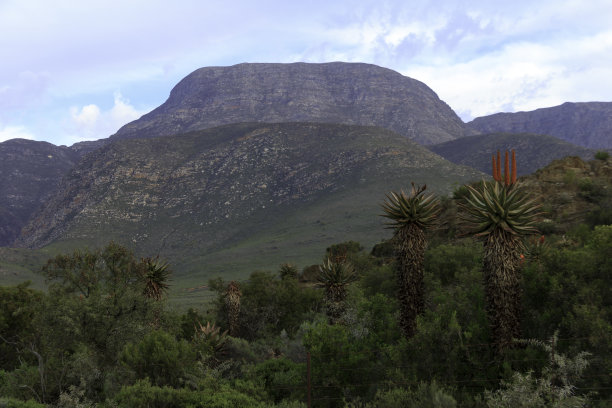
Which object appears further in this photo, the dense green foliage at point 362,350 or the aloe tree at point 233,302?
the aloe tree at point 233,302

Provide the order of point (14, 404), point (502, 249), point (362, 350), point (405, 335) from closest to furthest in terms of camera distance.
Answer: point (502, 249), point (405, 335), point (14, 404), point (362, 350)

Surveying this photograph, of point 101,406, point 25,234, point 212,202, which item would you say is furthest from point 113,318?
point 25,234

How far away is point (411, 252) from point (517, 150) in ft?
466

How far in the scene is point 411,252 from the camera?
1756cm

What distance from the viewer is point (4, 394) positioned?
22.3 m

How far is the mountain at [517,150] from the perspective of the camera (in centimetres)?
12825

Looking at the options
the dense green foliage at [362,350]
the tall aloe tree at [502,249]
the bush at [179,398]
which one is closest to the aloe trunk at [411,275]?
the dense green foliage at [362,350]

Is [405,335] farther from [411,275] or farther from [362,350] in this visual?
[362,350]

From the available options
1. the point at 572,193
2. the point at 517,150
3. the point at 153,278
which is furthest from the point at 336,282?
the point at 517,150

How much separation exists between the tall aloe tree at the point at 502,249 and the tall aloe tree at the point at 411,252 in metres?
3.07

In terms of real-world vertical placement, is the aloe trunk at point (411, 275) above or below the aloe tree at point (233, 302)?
above

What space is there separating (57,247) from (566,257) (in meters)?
101

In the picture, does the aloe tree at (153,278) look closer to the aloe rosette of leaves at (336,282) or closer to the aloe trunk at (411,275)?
the aloe rosette of leaves at (336,282)

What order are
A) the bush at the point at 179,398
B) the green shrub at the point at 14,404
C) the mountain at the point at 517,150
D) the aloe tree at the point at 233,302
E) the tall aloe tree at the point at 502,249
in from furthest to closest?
the mountain at the point at 517,150, the aloe tree at the point at 233,302, the green shrub at the point at 14,404, the bush at the point at 179,398, the tall aloe tree at the point at 502,249
